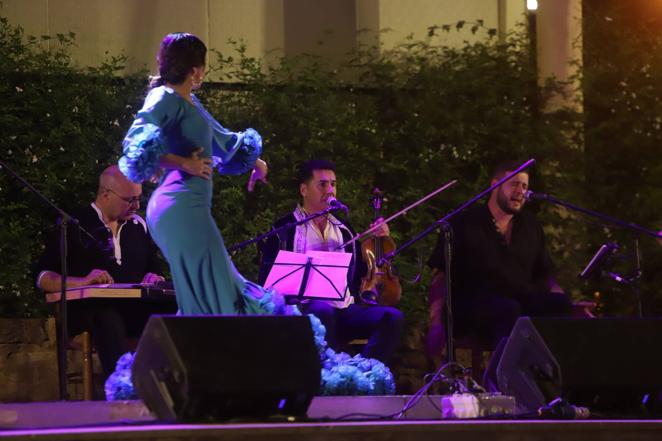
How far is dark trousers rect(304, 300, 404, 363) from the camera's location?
246 inches

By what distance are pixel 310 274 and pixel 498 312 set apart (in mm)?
1025

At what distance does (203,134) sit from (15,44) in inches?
107

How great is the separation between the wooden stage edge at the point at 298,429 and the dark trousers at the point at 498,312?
2180 millimetres

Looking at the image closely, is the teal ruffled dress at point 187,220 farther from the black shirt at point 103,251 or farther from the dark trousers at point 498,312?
the dark trousers at point 498,312

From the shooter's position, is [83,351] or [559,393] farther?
[83,351]

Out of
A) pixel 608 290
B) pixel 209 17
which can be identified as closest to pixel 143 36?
pixel 209 17

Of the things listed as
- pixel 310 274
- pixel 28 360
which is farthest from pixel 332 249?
pixel 28 360

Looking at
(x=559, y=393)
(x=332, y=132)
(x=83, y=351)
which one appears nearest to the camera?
(x=559, y=393)

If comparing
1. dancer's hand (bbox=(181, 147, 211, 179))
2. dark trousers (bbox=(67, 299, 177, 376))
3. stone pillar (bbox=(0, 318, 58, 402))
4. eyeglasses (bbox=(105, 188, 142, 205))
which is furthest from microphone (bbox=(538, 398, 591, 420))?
stone pillar (bbox=(0, 318, 58, 402))

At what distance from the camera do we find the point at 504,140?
27.1 feet

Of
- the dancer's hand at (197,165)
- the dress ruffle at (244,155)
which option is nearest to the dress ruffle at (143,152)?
the dancer's hand at (197,165)

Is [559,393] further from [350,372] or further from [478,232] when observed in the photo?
[478,232]

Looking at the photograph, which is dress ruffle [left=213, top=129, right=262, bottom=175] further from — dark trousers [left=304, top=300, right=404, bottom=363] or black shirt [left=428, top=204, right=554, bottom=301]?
black shirt [left=428, top=204, right=554, bottom=301]

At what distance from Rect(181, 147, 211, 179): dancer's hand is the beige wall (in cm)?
291
